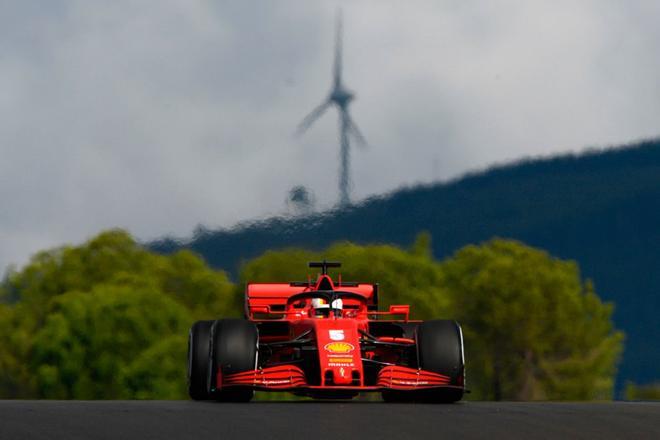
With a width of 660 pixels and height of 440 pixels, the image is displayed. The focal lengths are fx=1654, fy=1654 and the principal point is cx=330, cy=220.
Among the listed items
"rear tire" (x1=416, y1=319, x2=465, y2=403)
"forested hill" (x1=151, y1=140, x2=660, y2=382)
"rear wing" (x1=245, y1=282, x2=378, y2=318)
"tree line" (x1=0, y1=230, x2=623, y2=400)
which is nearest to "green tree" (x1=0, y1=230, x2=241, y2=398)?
"tree line" (x1=0, y1=230, x2=623, y2=400)

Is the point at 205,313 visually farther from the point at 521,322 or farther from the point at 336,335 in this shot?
the point at 336,335

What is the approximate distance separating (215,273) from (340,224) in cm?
3235

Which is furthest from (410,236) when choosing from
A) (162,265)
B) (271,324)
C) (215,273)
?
(271,324)

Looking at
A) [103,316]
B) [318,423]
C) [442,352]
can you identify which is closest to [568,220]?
[103,316]

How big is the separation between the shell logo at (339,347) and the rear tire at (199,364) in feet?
13.2

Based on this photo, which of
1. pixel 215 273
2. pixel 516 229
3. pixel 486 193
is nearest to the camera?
pixel 215 273

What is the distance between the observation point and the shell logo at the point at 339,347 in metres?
29.0

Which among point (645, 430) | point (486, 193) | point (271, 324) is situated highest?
point (486, 193)

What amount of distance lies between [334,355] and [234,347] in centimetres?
179

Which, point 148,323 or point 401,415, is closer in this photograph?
point 401,415

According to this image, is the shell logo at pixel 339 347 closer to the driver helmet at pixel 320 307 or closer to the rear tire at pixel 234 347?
the rear tire at pixel 234 347

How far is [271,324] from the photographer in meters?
32.8

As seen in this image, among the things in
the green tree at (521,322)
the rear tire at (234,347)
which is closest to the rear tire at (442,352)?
the rear tire at (234,347)

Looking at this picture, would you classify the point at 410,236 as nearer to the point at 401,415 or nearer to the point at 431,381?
the point at 431,381
